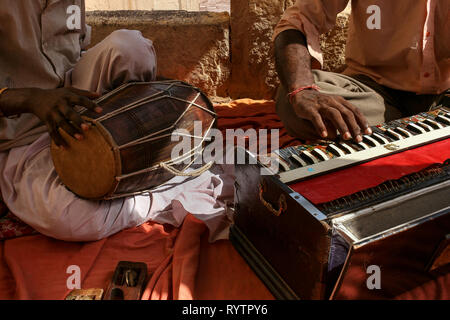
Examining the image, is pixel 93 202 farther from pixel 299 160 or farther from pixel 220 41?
pixel 220 41

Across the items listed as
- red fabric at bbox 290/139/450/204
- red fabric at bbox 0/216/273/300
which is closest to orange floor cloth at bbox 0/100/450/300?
red fabric at bbox 0/216/273/300

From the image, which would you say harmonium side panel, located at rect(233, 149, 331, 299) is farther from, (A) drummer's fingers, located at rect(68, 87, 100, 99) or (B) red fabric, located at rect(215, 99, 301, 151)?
(B) red fabric, located at rect(215, 99, 301, 151)

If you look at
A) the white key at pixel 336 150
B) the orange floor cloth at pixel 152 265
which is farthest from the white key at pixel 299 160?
the orange floor cloth at pixel 152 265

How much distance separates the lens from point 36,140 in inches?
73.9

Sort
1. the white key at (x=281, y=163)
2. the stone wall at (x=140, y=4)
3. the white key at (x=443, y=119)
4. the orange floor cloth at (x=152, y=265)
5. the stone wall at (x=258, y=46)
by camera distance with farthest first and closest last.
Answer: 1. the stone wall at (x=140, y=4)
2. the stone wall at (x=258, y=46)
3. the white key at (x=443, y=119)
4. the orange floor cloth at (x=152, y=265)
5. the white key at (x=281, y=163)

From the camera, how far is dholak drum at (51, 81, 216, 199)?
1616 mm

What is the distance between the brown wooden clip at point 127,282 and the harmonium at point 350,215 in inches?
17.1

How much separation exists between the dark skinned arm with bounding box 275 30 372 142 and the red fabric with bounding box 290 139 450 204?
164 mm

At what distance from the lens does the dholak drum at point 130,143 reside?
5.30 ft

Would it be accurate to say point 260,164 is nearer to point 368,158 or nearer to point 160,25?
point 368,158

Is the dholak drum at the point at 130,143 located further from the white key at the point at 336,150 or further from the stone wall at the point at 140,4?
the stone wall at the point at 140,4

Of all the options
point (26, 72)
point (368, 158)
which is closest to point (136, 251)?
point (26, 72)

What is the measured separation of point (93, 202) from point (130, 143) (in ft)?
1.18

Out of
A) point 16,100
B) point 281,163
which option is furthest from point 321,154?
point 16,100
